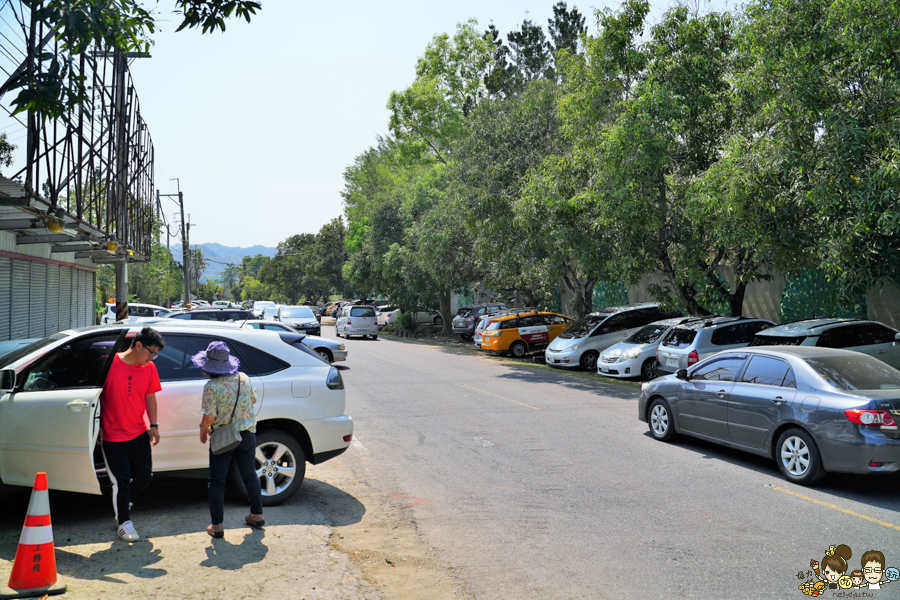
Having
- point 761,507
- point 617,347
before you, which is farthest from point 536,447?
point 617,347

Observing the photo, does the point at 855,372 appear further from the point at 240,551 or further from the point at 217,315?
the point at 217,315

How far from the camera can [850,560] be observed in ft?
17.9

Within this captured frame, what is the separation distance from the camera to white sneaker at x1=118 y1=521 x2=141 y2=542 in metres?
5.67

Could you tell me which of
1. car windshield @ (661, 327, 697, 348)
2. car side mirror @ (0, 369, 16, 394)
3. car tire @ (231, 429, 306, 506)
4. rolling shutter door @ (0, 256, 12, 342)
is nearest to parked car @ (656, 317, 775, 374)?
car windshield @ (661, 327, 697, 348)

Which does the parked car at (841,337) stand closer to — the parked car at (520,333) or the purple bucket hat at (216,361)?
the purple bucket hat at (216,361)

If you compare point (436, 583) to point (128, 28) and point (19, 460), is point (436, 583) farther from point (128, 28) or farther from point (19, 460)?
point (128, 28)

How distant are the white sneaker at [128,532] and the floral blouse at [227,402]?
1043 mm

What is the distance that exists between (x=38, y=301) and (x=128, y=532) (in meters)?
14.2

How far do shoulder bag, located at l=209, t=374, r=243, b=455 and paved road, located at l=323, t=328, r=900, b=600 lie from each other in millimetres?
1883

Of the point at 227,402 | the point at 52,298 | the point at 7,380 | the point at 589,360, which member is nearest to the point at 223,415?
the point at 227,402

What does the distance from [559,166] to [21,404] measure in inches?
595

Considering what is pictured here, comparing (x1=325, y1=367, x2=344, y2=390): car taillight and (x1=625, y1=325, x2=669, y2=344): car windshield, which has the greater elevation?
(x1=625, y1=325, x2=669, y2=344): car windshield

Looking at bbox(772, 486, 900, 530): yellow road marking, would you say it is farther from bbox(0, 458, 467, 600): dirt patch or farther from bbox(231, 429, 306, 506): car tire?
bbox(231, 429, 306, 506): car tire

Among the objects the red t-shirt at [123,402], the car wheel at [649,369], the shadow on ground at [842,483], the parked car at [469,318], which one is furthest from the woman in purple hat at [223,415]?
the parked car at [469,318]
